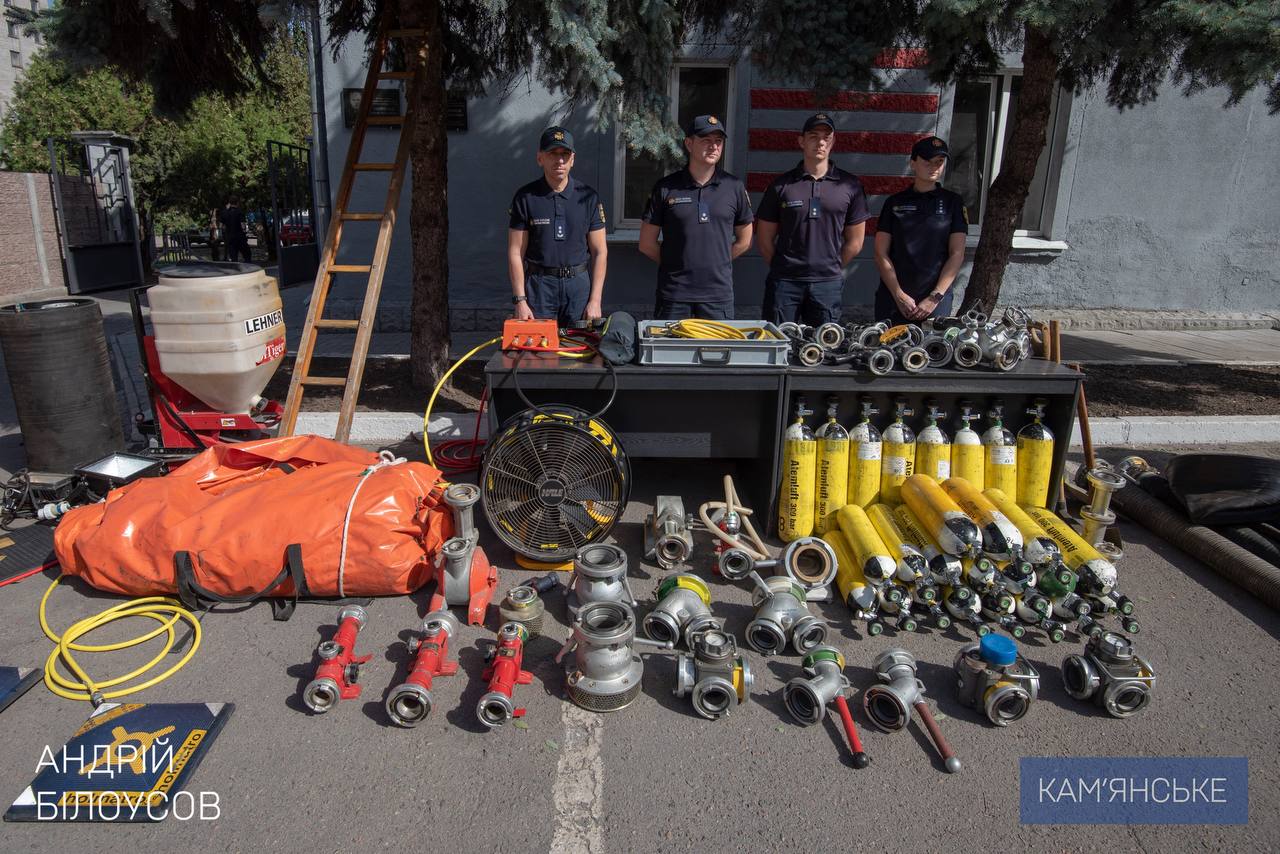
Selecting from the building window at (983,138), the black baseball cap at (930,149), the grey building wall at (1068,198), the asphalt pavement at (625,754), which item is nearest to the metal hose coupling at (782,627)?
the asphalt pavement at (625,754)

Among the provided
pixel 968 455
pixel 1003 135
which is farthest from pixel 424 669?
pixel 1003 135

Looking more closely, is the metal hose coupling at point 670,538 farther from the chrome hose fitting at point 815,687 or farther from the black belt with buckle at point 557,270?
the black belt with buckle at point 557,270

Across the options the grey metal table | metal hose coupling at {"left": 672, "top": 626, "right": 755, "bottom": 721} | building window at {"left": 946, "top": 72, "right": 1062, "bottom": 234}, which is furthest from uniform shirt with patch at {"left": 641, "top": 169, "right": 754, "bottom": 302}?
building window at {"left": 946, "top": 72, "right": 1062, "bottom": 234}

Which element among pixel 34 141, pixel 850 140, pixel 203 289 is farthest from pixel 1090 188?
pixel 34 141

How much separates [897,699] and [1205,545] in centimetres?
250

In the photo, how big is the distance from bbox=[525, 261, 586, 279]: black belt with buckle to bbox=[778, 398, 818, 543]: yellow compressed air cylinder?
6.45 ft

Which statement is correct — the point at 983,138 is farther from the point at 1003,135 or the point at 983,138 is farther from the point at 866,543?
the point at 866,543

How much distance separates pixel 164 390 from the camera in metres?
4.96

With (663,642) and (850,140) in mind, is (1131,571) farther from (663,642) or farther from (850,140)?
(850,140)

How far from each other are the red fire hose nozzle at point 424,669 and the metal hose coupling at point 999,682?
2.09m

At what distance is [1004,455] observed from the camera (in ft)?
13.7

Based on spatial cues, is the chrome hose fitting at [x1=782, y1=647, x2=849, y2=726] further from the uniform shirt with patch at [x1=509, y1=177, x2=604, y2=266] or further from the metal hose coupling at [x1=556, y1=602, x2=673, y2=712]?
the uniform shirt with patch at [x1=509, y1=177, x2=604, y2=266]

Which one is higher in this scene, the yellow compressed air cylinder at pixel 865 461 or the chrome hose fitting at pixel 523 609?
the yellow compressed air cylinder at pixel 865 461

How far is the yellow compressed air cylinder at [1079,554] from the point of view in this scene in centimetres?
354
